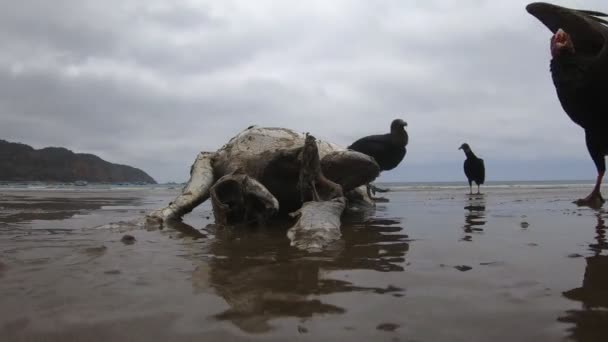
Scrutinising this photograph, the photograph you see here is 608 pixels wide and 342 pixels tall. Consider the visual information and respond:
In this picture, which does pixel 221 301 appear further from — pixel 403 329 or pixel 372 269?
pixel 372 269

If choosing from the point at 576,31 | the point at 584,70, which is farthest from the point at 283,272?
the point at 576,31

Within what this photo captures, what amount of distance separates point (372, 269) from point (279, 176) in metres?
2.80

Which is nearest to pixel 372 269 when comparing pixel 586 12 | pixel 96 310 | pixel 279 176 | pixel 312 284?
pixel 312 284

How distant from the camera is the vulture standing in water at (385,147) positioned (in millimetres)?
9477

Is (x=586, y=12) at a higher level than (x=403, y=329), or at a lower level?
higher

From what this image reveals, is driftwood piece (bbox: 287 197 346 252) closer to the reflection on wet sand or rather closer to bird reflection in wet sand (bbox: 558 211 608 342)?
bird reflection in wet sand (bbox: 558 211 608 342)

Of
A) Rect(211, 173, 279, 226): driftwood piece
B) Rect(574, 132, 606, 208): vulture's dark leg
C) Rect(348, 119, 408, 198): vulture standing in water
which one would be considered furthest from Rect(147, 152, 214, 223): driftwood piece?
Rect(348, 119, 408, 198): vulture standing in water

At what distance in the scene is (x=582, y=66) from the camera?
3.47 metres

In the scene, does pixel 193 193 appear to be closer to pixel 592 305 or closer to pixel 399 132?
pixel 592 305

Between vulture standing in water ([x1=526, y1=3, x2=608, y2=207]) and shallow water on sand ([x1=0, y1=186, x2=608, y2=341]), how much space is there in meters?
1.19

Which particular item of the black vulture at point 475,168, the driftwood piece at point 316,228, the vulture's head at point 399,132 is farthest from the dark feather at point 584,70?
the black vulture at point 475,168

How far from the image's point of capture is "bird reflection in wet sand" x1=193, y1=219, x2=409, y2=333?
142cm

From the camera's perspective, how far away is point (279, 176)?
4.77m

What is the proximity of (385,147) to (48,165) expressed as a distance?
2058 inches
